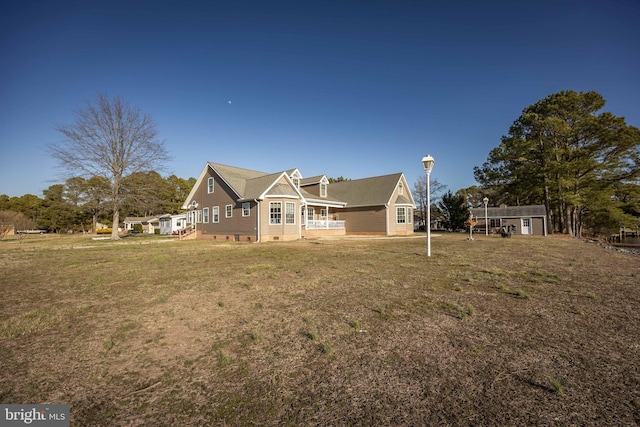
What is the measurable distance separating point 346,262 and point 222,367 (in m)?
7.64

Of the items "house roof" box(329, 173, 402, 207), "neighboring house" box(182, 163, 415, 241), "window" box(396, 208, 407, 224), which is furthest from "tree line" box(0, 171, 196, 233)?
"window" box(396, 208, 407, 224)

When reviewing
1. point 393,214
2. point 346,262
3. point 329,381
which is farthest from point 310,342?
point 393,214

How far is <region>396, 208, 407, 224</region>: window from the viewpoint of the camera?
2969cm

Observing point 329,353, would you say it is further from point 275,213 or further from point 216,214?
point 216,214

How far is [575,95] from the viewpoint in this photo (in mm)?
28969

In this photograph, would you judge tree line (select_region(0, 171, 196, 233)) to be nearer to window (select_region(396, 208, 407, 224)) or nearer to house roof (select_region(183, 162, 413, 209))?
house roof (select_region(183, 162, 413, 209))

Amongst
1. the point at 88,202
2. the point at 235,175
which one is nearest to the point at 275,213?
the point at 235,175

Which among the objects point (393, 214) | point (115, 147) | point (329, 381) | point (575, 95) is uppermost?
point (575, 95)

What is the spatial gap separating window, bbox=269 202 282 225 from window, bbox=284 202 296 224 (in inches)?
19.7

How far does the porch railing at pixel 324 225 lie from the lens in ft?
87.0

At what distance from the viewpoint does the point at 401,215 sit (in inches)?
1177

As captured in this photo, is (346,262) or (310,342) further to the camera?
(346,262)

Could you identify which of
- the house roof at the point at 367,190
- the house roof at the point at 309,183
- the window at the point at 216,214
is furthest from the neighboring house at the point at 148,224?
the house roof at the point at 367,190

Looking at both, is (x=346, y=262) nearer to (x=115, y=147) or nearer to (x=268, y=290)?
(x=268, y=290)
